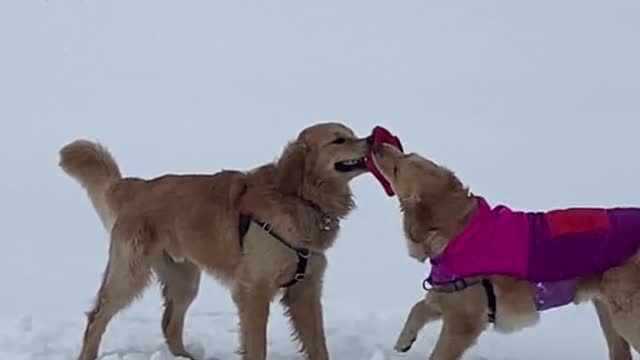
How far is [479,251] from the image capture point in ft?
19.5

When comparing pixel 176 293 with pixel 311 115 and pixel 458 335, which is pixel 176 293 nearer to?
pixel 458 335

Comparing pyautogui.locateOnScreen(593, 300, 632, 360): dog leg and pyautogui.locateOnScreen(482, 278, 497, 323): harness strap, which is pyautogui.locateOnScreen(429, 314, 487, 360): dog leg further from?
pyautogui.locateOnScreen(593, 300, 632, 360): dog leg

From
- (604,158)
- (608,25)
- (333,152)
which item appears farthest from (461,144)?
(333,152)

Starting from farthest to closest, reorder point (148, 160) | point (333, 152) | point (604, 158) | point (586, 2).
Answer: point (586, 2) → point (148, 160) → point (604, 158) → point (333, 152)

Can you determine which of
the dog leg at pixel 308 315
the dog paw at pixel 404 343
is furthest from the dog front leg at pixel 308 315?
the dog paw at pixel 404 343

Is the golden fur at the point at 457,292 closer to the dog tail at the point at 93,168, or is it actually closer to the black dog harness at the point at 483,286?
the black dog harness at the point at 483,286

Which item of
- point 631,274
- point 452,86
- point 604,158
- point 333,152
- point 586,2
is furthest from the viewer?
point 586,2

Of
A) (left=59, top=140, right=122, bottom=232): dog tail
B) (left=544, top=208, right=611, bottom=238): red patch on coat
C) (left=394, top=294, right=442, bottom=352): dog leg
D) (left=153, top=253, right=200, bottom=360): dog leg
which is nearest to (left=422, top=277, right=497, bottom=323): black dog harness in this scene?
(left=544, top=208, right=611, bottom=238): red patch on coat

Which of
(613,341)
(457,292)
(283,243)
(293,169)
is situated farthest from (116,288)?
(613,341)

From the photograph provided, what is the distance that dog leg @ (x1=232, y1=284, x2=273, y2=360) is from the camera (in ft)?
20.5

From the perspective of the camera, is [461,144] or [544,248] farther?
[461,144]

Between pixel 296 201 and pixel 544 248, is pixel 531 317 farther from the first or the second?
pixel 296 201

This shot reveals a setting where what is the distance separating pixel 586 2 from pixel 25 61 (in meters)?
9.85

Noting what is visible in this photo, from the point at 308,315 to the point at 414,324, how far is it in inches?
26.9
